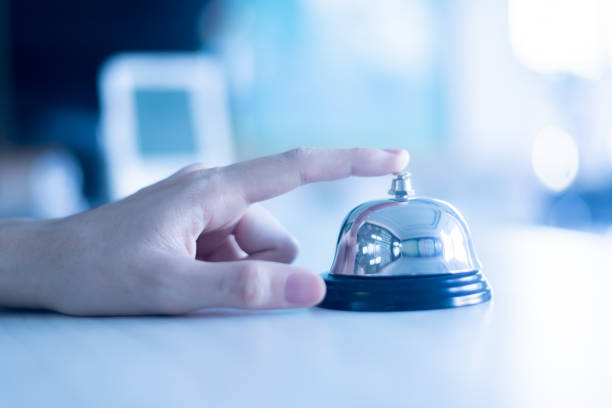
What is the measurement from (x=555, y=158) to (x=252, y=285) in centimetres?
439

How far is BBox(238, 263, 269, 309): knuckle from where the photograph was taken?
0.61m

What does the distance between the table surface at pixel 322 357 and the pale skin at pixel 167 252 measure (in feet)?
0.07

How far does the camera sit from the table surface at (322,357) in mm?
384

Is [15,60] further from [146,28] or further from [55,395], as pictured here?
[55,395]

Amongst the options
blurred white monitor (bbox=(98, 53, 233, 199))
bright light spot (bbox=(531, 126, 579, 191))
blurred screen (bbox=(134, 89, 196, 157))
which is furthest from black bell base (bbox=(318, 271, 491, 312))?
bright light spot (bbox=(531, 126, 579, 191))

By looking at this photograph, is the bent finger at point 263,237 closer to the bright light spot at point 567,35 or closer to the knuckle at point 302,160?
the knuckle at point 302,160

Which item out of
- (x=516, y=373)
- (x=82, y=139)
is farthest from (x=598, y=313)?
(x=82, y=139)

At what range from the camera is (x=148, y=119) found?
10.4 feet

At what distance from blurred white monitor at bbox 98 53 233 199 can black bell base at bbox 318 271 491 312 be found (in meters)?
2.47

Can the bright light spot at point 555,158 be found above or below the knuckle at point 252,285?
below

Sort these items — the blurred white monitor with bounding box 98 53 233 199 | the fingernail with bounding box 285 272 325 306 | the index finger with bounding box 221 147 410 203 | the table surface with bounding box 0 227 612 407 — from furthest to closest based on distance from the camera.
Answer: the blurred white monitor with bounding box 98 53 233 199 → the index finger with bounding box 221 147 410 203 → the fingernail with bounding box 285 272 325 306 → the table surface with bounding box 0 227 612 407

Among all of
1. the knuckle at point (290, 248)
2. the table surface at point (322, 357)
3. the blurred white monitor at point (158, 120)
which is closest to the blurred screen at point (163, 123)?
the blurred white monitor at point (158, 120)

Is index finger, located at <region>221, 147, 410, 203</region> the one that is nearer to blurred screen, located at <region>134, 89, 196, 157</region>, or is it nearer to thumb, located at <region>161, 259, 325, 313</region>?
thumb, located at <region>161, 259, 325, 313</region>

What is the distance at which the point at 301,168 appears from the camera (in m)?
0.73
